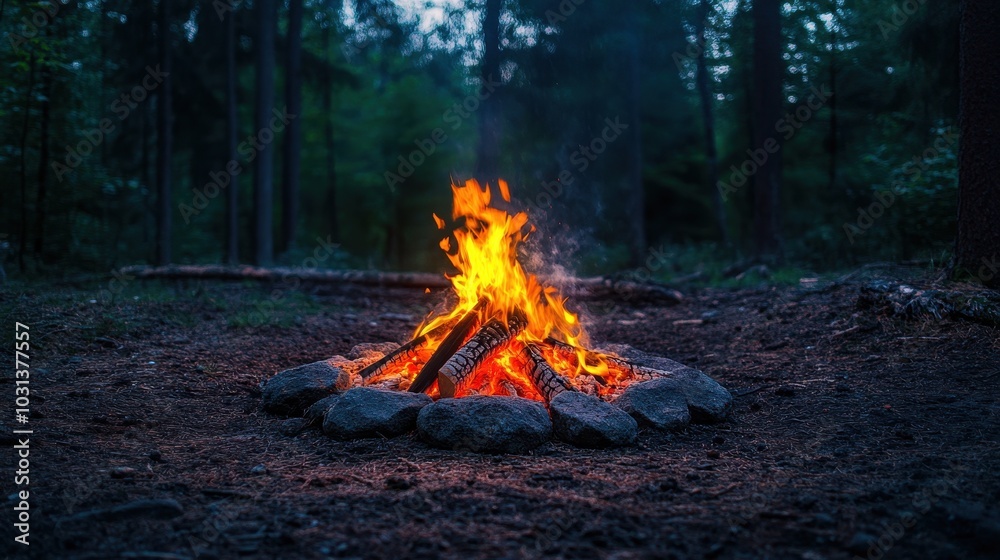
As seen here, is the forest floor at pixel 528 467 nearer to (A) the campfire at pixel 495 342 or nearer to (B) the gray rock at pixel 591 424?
(B) the gray rock at pixel 591 424

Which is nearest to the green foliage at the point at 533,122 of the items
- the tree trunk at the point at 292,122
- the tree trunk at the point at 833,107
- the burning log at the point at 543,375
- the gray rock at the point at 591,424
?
the tree trunk at the point at 833,107

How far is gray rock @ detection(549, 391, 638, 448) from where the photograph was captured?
4.20 m

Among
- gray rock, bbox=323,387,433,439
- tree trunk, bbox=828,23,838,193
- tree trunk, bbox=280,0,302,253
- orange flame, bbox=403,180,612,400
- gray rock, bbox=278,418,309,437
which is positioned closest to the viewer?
→ gray rock, bbox=323,387,433,439

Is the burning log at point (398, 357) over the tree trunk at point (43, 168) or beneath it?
beneath

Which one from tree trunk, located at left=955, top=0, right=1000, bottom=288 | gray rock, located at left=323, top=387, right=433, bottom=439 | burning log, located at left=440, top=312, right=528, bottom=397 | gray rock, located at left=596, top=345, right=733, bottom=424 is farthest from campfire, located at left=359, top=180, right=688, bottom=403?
tree trunk, located at left=955, top=0, right=1000, bottom=288

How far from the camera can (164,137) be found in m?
15.5

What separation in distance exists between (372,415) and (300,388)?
949mm

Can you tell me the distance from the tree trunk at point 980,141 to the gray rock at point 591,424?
465 centimetres

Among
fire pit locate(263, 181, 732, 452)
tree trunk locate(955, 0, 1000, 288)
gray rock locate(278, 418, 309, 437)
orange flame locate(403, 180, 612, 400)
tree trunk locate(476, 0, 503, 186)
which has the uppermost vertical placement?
tree trunk locate(476, 0, 503, 186)

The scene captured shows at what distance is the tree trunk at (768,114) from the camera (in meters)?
12.6

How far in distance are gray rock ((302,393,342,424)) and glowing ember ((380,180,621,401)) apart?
68cm

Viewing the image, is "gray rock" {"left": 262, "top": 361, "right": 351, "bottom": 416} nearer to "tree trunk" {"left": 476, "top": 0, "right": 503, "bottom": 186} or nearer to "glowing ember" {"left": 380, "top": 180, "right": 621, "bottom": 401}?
"glowing ember" {"left": 380, "top": 180, "right": 621, "bottom": 401}

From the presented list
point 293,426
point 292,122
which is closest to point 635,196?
point 292,122

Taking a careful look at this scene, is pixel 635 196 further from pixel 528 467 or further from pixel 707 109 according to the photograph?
pixel 528 467
